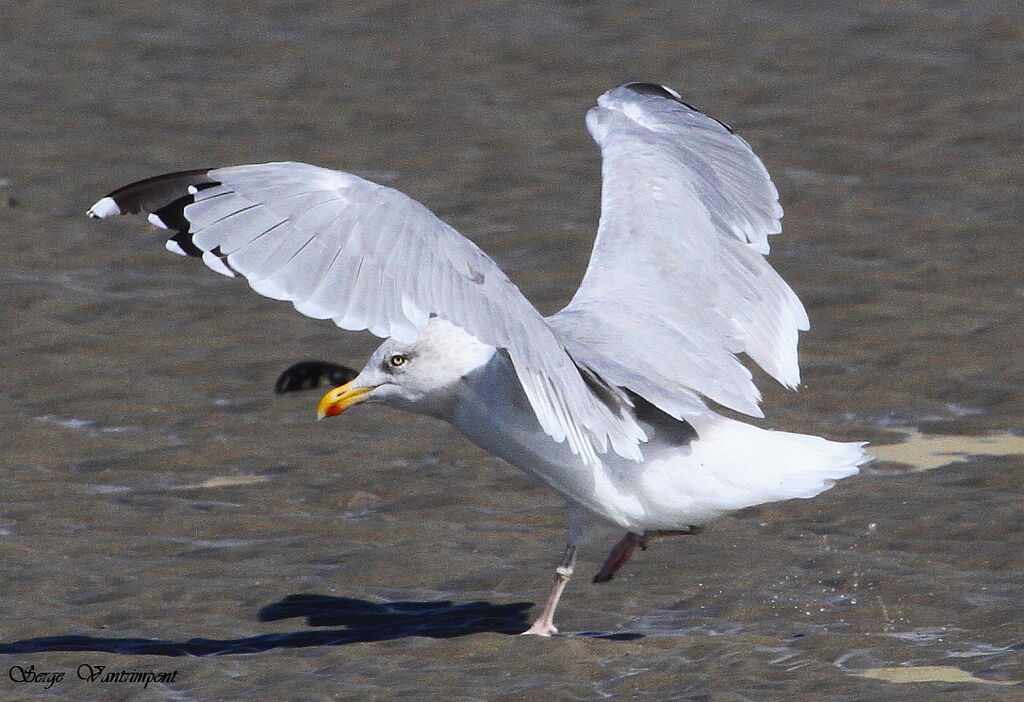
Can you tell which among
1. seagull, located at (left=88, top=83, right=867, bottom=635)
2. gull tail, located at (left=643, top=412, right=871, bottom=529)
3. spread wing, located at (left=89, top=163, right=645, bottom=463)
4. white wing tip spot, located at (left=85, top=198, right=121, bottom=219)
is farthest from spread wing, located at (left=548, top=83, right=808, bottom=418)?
white wing tip spot, located at (left=85, top=198, right=121, bottom=219)

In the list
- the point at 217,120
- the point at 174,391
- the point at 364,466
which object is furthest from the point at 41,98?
the point at 364,466

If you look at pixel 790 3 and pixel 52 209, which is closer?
pixel 52 209

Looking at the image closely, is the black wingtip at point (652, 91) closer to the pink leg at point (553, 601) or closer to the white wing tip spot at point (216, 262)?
the pink leg at point (553, 601)

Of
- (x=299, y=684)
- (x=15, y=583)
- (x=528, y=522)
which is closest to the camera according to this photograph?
(x=299, y=684)

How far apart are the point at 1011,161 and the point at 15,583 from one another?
7236mm

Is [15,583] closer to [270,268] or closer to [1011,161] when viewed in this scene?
[270,268]

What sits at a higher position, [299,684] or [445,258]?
[445,258]

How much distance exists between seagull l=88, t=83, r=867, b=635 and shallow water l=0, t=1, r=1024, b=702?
485 mm

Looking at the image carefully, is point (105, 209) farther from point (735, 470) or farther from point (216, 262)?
point (735, 470)

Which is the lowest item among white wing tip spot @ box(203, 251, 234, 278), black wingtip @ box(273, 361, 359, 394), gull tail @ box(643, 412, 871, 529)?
gull tail @ box(643, 412, 871, 529)

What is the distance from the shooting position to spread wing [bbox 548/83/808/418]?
642 cm

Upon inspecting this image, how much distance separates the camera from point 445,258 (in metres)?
5.87

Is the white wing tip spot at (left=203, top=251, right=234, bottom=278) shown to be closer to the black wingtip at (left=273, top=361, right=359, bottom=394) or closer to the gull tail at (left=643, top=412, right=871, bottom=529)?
the gull tail at (left=643, top=412, right=871, bottom=529)

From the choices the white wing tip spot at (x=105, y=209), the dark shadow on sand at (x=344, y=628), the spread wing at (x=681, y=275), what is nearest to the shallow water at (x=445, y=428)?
the dark shadow on sand at (x=344, y=628)
